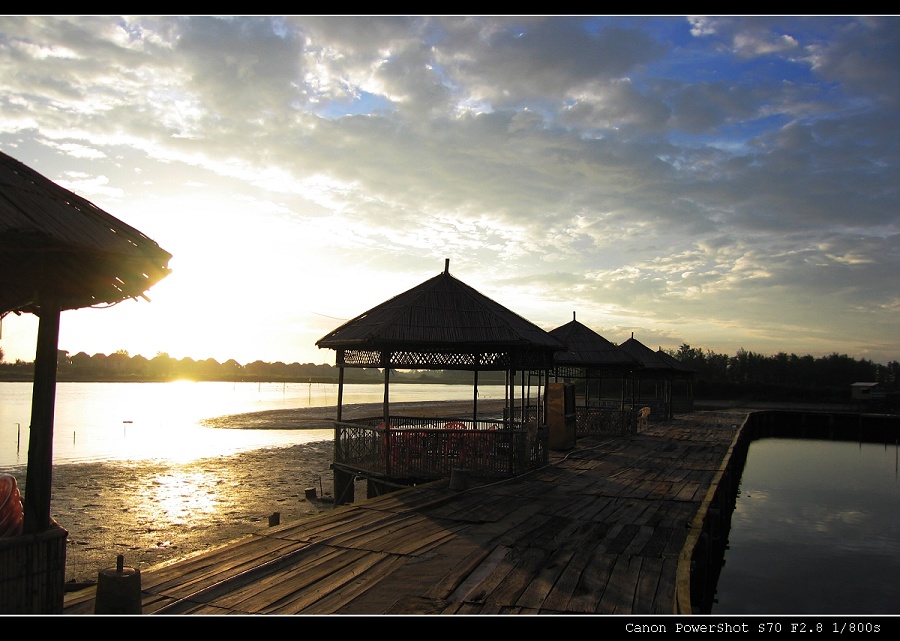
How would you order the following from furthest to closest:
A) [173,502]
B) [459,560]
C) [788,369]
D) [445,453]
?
[788,369]
[173,502]
[445,453]
[459,560]

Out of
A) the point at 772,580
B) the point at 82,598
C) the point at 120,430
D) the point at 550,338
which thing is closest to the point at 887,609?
the point at 772,580

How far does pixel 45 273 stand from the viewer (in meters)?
5.50

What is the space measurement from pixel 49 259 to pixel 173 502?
56.0 feet

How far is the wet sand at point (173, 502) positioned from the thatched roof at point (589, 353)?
9.60 meters

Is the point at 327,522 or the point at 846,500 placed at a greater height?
the point at 327,522

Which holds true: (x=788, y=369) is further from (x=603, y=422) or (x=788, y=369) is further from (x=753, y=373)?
(x=603, y=422)

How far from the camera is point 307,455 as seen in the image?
32.1 m

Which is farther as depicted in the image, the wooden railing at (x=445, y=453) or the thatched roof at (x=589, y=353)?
the thatched roof at (x=589, y=353)

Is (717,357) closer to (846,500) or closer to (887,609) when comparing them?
(846,500)

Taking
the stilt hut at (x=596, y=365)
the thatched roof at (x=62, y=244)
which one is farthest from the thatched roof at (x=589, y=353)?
the thatched roof at (x=62, y=244)

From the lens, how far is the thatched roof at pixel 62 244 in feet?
16.3

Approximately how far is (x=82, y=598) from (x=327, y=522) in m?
3.55

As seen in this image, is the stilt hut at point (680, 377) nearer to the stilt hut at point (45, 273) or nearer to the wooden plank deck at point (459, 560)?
the wooden plank deck at point (459, 560)

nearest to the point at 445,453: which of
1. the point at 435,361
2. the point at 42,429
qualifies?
the point at 435,361
